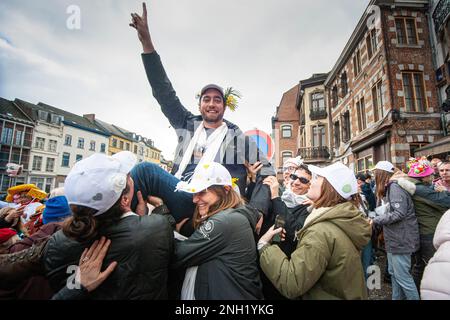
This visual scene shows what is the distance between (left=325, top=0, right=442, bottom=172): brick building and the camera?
9898 mm

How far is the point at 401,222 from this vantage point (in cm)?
336

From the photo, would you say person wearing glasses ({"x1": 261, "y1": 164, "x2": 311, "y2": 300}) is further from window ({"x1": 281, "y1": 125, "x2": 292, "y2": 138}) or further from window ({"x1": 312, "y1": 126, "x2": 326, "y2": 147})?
window ({"x1": 281, "y1": 125, "x2": 292, "y2": 138})

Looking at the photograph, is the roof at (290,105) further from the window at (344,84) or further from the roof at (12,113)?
the roof at (12,113)

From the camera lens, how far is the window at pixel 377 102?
11.1 meters

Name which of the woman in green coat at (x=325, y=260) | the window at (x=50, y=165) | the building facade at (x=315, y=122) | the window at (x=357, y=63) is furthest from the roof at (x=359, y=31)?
the window at (x=50, y=165)

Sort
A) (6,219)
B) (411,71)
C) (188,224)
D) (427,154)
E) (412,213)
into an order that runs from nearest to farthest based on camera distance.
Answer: (188,224), (6,219), (412,213), (427,154), (411,71)

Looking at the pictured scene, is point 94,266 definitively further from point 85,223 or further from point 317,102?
point 317,102

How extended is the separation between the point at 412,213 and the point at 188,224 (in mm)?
3585

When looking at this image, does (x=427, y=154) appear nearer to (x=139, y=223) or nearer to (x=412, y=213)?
(x=412, y=213)

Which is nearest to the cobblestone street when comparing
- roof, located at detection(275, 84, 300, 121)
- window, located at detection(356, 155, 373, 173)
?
window, located at detection(356, 155, 373, 173)

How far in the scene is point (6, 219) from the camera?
2207 mm
